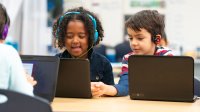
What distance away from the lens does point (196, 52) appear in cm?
547

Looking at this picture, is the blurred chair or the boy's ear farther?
the boy's ear

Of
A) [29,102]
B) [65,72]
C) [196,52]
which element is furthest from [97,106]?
[196,52]

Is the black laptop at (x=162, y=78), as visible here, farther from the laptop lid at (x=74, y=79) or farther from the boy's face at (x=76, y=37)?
the boy's face at (x=76, y=37)

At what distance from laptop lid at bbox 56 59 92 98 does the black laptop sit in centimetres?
19

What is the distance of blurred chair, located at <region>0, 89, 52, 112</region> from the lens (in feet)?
3.51

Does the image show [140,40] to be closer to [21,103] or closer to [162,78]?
[162,78]

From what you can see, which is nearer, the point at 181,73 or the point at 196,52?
the point at 181,73

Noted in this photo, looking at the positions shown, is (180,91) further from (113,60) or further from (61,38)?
(113,60)

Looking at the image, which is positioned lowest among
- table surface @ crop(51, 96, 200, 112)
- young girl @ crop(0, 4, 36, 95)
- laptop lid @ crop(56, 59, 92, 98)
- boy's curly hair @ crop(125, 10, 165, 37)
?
table surface @ crop(51, 96, 200, 112)

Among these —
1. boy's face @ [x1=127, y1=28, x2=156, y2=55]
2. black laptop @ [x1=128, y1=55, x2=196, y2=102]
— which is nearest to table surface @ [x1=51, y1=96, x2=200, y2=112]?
black laptop @ [x1=128, y1=55, x2=196, y2=102]

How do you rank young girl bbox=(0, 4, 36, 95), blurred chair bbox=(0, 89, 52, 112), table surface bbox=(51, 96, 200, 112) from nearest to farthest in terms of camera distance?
1. blurred chair bbox=(0, 89, 52, 112)
2. young girl bbox=(0, 4, 36, 95)
3. table surface bbox=(51, 96, 200, 112)

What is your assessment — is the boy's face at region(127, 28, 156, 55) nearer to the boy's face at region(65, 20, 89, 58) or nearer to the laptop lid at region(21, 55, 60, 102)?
the boy's face at region(65, 20, 89, 58)

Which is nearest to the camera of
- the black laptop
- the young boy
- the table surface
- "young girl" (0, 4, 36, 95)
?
"young girl" (0, 4, 36, 95)

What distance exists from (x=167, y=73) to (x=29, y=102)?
756mm
